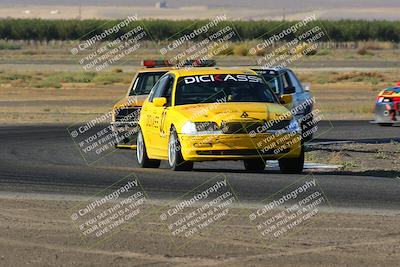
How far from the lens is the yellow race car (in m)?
16.8

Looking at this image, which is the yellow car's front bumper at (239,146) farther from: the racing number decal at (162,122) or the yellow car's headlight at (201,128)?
the racing number decal at (162,122)

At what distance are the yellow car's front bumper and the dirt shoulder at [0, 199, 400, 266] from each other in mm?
4140

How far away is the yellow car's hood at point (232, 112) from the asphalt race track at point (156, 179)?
2.70ft

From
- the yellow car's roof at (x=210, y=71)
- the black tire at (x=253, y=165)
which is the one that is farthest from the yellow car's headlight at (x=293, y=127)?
the black tire at (x=253, y=165)

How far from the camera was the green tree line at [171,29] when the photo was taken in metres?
142

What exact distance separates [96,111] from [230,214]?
29.6 m

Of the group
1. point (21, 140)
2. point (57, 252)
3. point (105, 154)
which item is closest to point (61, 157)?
point (105, 154)

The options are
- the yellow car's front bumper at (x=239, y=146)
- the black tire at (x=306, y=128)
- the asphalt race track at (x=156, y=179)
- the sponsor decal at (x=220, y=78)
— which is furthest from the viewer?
the black tire at (x=306, y=128)

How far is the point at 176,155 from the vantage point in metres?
17.3

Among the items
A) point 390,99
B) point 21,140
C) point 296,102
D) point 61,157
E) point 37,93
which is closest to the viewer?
point 61,157

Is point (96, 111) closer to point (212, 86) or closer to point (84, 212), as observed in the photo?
point (212, 86)

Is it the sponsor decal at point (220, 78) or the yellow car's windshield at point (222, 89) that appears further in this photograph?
the sponsor decal at point (220, 78)

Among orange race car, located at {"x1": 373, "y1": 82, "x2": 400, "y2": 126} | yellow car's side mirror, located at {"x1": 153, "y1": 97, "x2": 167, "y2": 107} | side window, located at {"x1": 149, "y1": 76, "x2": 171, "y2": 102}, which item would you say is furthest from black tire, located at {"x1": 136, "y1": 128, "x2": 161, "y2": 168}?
orange race car, located at {"x1": 373, "y1": 82, "x2": 400, "y2": 126}

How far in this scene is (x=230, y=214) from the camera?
41.6 ft
